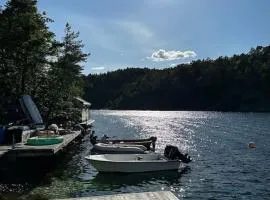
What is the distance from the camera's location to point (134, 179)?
93.7 feet

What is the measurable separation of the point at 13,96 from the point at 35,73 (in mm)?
4046

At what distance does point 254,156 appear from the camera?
4075 centimetres

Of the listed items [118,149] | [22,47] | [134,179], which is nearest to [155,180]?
[134,179]

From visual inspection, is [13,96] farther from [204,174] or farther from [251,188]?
[251,188]

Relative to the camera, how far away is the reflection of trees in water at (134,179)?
26656 millimetres

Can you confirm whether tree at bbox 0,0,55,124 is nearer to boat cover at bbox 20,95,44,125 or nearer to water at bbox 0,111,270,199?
boat cover at bbox 20,95,44,125

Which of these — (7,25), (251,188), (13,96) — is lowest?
(251,188)

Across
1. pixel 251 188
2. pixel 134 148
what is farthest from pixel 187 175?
pixel 134 148

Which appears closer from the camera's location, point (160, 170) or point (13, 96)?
point (160, 170)

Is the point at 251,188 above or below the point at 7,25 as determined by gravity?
below

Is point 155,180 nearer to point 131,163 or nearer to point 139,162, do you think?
point 139,162

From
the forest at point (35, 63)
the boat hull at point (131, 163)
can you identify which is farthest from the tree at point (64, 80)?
the boat hull at point (131, 163)

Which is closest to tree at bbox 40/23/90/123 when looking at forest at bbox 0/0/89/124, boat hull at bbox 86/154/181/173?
forest at bbox 0/0/89/124

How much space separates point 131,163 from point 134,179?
1.54m
